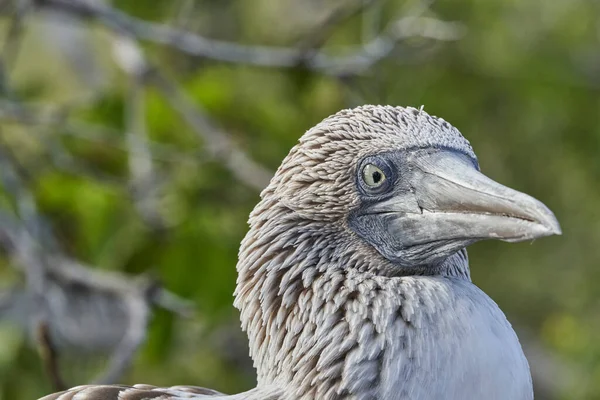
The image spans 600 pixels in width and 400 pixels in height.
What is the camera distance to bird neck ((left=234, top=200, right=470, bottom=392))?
2734mm

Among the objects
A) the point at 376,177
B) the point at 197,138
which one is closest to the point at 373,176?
the point at 376,177

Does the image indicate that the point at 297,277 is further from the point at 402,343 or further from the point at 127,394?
the point at 127,394

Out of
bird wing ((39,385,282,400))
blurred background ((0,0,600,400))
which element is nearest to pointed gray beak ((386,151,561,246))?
bird wing ((39,385,282,400))

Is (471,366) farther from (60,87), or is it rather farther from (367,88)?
(60,87)

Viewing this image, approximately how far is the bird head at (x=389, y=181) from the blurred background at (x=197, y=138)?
49.5 inches

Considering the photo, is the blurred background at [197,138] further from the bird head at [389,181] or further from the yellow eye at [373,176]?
the yellow eye at [373,176]

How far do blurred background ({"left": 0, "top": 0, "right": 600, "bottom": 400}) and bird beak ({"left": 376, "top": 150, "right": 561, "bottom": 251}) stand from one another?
4.69 ft

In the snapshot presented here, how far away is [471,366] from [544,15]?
31.7 feet

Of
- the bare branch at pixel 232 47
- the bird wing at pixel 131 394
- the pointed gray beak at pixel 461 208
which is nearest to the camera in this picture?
the pointed gray beak at pixel 461 208

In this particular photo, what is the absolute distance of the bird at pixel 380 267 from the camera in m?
2.54

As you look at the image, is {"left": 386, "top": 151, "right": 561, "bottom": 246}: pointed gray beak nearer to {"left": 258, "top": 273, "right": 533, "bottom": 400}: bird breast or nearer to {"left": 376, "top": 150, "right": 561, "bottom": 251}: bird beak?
{"left": 376, "top": 150, "right": 561, "bottom": 251}: bird beak

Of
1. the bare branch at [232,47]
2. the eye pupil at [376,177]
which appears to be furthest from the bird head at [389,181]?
the bare branch at [232,47]

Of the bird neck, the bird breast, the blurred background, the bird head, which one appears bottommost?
the bird breast

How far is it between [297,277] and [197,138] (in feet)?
12.0
